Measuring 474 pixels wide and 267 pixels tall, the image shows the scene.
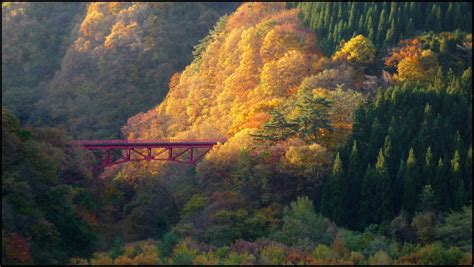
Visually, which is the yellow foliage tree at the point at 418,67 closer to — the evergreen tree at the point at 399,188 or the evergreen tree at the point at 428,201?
the evergreen tree at the point at 399,188

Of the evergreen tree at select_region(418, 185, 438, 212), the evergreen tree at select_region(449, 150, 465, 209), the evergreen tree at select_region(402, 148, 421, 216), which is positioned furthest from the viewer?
the evergreen tree at select_region(402, 148, 421, 216)

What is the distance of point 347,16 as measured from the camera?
11662 centimetres

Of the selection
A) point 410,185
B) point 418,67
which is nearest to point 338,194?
point 410,185

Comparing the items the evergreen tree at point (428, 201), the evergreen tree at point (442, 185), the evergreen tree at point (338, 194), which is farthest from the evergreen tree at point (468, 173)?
the evergreen tree at point (338, 194)

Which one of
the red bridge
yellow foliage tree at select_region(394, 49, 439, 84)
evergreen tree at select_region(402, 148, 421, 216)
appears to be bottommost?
the red bridge

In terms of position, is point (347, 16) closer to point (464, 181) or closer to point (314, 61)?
point (314, 61)

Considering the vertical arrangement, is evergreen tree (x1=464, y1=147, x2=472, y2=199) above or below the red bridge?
above

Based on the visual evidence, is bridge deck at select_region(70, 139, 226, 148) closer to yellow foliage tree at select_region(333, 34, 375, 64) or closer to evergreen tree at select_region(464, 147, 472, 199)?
yellow foliage tree at select_region(333, 34, 375, 64)

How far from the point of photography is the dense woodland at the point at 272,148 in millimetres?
73625

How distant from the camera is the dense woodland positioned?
242 feet

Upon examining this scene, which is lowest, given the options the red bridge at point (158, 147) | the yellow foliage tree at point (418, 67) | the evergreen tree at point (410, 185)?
the red bridge at point (158, 147)

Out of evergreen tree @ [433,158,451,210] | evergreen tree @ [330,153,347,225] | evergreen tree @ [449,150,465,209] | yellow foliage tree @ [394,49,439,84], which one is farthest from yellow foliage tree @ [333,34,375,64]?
evergreen tree @ [433,158,451,210]

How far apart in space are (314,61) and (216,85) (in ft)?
44.9

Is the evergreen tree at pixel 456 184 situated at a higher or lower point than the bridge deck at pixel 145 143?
higher
